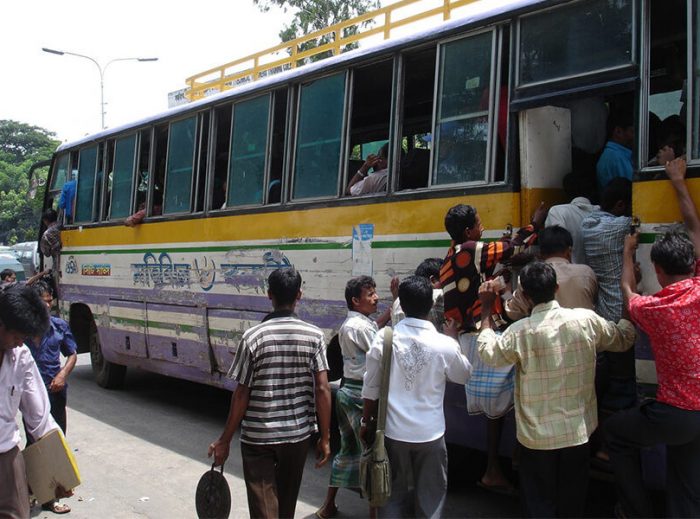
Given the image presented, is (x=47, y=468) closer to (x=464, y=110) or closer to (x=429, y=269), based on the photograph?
(x=429, y=269)

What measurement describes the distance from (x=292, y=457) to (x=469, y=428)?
154cm

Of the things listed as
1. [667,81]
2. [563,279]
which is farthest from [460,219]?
[667,81]

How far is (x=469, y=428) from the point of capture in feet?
16.2

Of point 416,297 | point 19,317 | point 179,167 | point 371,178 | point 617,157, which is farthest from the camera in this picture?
point 179,167

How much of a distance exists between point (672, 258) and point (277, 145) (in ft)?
13.3

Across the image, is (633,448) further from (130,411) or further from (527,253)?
(130,411)

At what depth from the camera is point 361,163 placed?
20.7 ft

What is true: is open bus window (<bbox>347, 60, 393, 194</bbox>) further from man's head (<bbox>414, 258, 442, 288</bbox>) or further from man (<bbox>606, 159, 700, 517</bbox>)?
man (<bbox>606, 159, 700, 517</bbox>)

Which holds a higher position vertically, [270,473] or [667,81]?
[667,81]

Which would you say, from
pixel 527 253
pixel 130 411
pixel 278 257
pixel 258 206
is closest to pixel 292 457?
pixel 527 253

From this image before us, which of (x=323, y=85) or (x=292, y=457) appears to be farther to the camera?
(x=323, y=85)

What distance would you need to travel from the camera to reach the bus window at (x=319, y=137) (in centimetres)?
611

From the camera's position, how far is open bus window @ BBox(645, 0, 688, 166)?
421 cm

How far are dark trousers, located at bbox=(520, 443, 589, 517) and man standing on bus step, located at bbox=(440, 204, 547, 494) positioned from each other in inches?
20.3
